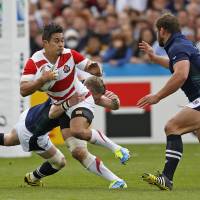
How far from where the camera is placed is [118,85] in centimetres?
1975

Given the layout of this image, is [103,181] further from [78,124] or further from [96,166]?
[78,124]

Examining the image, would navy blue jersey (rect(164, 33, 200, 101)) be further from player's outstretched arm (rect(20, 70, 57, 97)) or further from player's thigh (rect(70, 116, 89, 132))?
player's outstretched arm (rect(20, 70, 57, 97))

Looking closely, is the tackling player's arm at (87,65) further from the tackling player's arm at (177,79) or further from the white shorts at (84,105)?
the tackling player's arm at (177,79)

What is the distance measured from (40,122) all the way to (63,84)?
56 centimetres

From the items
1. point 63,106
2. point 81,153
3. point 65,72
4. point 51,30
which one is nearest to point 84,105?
point 63,106

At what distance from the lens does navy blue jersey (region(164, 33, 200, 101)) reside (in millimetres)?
11047

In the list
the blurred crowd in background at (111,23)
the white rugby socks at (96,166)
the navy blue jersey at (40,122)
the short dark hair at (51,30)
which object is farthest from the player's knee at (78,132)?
the blurred crowd in background at (111,23)

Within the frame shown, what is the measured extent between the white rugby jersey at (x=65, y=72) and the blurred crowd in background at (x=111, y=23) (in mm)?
8049

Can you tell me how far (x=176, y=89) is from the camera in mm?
10891

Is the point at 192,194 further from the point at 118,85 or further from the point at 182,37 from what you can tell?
the point at 118,85

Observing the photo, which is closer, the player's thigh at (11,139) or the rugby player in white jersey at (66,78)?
the rugby player in white jersey at (66,78)

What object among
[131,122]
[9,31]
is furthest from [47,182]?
[131,122]

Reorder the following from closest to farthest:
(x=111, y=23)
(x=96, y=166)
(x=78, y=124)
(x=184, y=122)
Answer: (x=184, y=122) → (x=78, y=124) → (x=96, y=166) → (x=111, y=23)

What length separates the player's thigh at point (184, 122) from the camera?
36.7 feet
